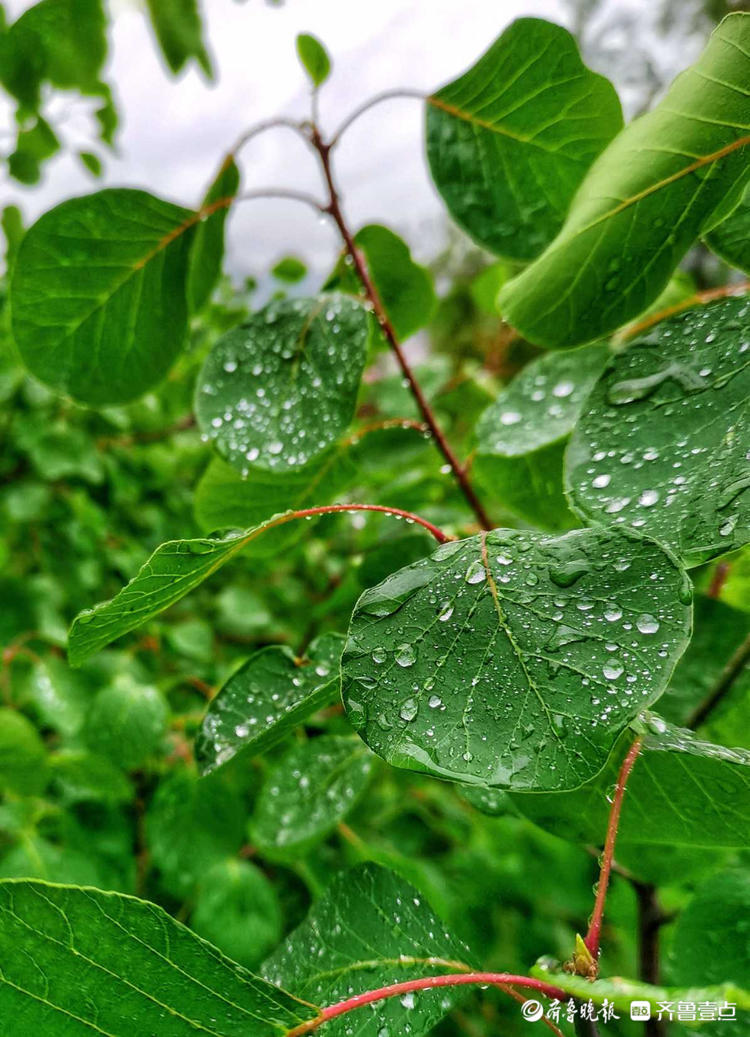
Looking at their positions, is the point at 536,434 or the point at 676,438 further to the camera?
the point at 536,434

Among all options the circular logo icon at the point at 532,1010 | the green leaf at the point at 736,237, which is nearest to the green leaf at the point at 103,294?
the green leaf at the point at 736,237

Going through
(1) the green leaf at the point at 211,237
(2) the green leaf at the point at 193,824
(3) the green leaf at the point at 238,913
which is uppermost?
(1) the green leaf at the point at 211,237

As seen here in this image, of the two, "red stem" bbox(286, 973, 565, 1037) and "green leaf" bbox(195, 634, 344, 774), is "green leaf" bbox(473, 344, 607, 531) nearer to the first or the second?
"green leaf" bbox(195, 634, 344, 774)

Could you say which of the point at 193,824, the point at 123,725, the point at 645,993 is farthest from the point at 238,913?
the point at 645,993

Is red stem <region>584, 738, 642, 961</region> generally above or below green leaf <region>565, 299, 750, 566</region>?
below

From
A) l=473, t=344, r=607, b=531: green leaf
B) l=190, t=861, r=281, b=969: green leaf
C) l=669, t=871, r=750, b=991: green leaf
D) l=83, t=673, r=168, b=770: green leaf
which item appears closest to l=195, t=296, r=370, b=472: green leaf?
l=473, t=344, r=607, b=531: green leaf

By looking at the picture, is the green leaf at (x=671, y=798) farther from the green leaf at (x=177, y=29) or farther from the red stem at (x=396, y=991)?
the green leaf at (x=177, y=29)

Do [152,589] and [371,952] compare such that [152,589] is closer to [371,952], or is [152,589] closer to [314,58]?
[371,952]
